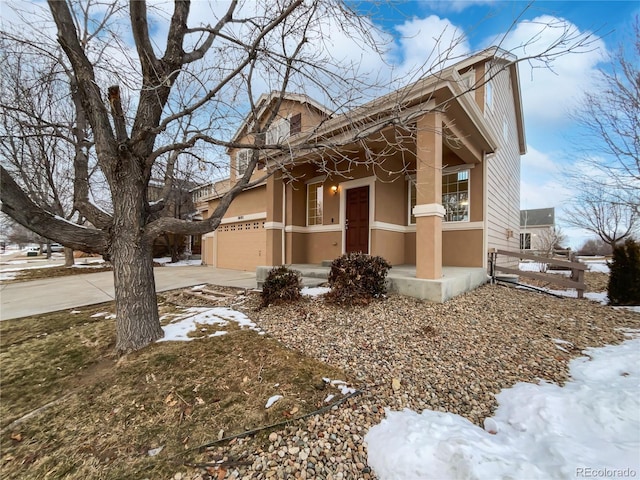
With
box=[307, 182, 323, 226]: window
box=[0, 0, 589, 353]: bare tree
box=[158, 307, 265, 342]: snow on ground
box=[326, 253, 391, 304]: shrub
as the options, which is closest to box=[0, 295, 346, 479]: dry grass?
box=[158, 307, 265, 342]: snow on ground

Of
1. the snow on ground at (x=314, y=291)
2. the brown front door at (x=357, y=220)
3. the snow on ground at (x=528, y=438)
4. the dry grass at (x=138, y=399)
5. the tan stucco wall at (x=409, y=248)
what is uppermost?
the brown front door at (x=357, y=220)

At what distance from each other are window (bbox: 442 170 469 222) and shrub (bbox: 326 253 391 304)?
3648mm

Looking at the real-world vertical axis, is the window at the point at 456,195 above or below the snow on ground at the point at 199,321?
above

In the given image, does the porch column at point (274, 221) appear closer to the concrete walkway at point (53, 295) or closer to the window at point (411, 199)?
the concrete walkway at point (53, 295)

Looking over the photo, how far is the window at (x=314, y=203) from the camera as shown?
8.32m

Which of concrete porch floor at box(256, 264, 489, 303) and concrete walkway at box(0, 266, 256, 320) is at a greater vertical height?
concrete porch floor at box(256, 264, 489, 303)

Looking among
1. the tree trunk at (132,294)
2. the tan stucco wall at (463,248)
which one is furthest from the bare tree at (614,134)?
the tree trunk at (132,294)

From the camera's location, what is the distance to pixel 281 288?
474cm

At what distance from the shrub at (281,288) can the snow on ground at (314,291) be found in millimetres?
361

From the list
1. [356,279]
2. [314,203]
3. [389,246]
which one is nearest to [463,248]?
[389,246]

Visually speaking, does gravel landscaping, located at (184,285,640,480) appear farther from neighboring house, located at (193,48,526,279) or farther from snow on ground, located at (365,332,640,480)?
neighboring house, located at (193,48,526,279)

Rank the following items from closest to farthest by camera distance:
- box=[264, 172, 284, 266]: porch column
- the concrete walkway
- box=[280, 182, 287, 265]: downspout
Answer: the concrete walkway < box=[264, 172, 284, 266]: porch column < box=[280, 182, 287, 265]: downspout

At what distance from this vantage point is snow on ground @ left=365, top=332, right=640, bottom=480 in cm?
147

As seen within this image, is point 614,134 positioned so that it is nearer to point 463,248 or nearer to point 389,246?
point 463,248
